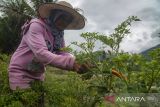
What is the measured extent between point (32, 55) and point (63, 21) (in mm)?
410

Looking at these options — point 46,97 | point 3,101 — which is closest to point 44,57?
point 46,97

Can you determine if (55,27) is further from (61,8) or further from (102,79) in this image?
(102,79)

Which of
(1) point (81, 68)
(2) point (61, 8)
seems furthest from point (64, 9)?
(1) point (81, 68)

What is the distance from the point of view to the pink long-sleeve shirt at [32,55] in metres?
3.50

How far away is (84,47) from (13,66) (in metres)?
1.59

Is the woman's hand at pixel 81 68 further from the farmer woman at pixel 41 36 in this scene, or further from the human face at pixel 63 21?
the human face at pixel 63 21

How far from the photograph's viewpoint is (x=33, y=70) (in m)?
4.09

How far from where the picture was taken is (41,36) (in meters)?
3.85

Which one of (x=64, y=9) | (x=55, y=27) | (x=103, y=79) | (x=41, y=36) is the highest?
(x=64, y=9)

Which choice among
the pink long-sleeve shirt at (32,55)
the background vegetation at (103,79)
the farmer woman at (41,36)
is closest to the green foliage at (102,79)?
the background vegetation at (103,79)

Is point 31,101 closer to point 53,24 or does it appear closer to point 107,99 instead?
point 107,99

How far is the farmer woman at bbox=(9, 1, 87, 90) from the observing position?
3.95 metres

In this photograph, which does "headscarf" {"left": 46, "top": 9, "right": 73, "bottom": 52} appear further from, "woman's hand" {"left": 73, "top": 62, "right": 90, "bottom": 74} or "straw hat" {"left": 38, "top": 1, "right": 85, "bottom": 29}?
"woman's hand" {"left": 73, "top": 62, "right": 90, "bottom": 74}

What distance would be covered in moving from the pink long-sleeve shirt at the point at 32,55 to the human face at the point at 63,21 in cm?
11
